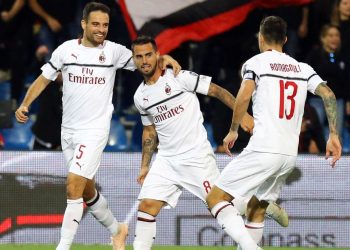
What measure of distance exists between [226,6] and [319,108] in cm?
153

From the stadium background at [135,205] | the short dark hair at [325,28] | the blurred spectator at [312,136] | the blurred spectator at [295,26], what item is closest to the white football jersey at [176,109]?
the stadium background at [135,205]

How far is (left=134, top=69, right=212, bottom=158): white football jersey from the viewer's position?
10.2 metres

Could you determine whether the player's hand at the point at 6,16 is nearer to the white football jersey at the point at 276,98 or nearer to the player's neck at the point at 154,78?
the player's neck at the point at 154,78

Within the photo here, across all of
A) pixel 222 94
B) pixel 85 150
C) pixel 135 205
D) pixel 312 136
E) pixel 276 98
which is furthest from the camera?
pixel 312 136

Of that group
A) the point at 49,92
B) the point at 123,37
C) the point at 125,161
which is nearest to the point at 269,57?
the point at 125,161

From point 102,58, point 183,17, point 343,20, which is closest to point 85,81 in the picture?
point 102,58

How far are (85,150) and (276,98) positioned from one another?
1.87m

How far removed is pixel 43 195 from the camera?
12.5 meters

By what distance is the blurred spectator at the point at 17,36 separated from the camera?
49.0 ft

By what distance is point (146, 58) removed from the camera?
1009cm

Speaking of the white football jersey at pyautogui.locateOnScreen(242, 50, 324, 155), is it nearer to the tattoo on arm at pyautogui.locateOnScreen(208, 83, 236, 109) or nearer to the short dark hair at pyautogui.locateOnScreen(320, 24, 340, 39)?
the tattoo on arm at pyautogui.locateOnScreen(208, 83, 236, 109)

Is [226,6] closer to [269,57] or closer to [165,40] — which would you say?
[165,40]

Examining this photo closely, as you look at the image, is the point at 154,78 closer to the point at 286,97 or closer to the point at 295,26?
the point at 286,97

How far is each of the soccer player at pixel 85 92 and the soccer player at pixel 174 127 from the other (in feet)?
1.74
